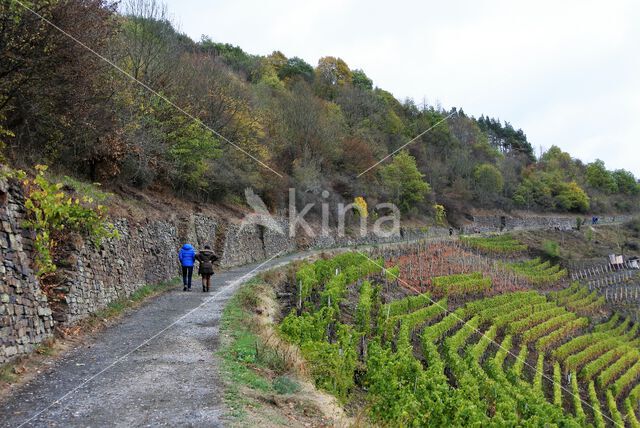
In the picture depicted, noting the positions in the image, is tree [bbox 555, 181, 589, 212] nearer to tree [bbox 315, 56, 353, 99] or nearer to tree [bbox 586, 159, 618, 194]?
tree [bbox 586, 159, 618, 194]

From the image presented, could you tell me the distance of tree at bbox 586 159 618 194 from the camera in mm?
108688

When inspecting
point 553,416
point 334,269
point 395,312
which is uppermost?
point 334,269

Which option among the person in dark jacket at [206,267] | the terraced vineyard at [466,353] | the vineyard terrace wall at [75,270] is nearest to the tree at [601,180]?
the terraced vineyard at [466,353]

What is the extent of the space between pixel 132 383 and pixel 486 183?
76808 millimetres

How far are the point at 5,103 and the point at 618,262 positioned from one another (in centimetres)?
6340

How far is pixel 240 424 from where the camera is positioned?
630cm

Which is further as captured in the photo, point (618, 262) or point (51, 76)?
point (618, 262)

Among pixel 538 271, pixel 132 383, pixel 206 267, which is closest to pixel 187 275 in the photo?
pixel 206 267

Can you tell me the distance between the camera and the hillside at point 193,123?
41.9ft

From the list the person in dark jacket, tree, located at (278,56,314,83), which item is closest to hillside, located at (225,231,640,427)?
the person in dark jacket

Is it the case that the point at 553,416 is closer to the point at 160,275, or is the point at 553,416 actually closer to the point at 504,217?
the point at 160,275

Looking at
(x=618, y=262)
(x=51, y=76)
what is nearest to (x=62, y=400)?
(x=51, y=76)

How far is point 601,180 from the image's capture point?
109 m

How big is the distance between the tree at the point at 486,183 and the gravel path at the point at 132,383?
7197cm
